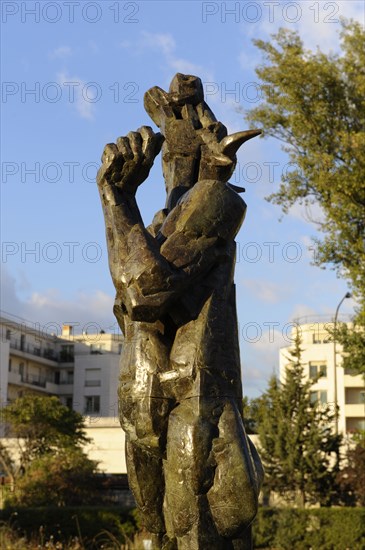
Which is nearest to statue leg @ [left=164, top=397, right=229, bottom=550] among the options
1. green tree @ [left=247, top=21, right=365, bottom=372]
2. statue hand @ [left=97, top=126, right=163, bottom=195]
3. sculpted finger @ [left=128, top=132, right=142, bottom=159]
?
statue hand @ [left=97, top=126, right=163, bottom=195]

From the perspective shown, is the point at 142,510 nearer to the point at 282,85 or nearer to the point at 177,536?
the point at 177,536

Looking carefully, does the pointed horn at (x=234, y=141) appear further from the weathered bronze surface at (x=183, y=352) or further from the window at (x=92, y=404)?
the window at (x=92, y=404)

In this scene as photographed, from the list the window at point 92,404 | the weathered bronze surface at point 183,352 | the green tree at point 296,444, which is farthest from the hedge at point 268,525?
the window at point 92,404

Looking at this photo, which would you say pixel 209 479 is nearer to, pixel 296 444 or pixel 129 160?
pixel 129 160

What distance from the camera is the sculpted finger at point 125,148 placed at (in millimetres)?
4680

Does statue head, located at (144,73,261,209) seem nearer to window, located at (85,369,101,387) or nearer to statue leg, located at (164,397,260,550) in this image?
statue leg, located at (164,397,260,550)

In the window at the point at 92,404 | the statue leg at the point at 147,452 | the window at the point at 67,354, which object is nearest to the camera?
the statue leg at the point at 147,452

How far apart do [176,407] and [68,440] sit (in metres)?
35.6

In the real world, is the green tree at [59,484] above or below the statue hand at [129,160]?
below

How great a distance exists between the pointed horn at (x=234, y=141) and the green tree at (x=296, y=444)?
27.0 meters

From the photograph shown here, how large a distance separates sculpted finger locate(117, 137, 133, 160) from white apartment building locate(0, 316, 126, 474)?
202ft

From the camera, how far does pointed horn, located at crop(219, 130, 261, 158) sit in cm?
479

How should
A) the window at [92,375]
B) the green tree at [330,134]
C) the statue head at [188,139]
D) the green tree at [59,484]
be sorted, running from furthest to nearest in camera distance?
1. the window at [92,375]
2. the green tree at [59,484]
3. the green tree at [330,134]
4. the statue head at [188,139]

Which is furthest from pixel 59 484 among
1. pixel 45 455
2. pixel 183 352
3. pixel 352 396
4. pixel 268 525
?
pixel 352 396
